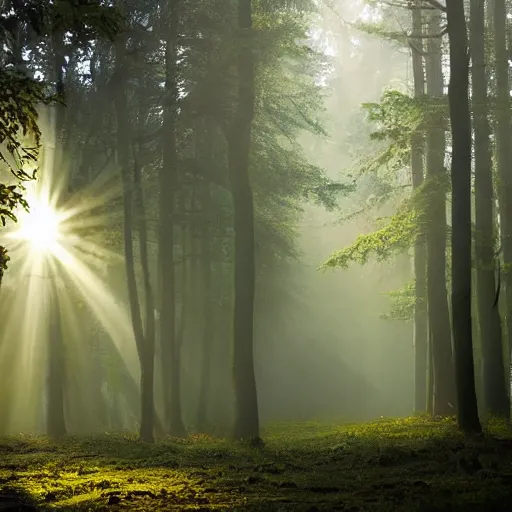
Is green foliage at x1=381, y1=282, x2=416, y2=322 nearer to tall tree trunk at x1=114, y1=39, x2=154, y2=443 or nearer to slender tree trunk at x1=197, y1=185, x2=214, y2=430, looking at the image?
slender tree trunk at x1=197, y1=185, x2=214, y2=430

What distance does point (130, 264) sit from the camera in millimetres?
15984

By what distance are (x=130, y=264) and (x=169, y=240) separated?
10.8 ft

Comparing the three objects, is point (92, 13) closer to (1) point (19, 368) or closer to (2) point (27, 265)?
(2) point (27, 265)

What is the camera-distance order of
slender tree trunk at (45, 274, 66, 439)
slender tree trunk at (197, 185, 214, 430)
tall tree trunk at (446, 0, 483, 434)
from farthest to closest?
slender tree trunk at (197, 185, 214, 430) → slender tree trunk at (45, 274, 66, 439) → tall tree trunk at (446, 0, 483, 434)

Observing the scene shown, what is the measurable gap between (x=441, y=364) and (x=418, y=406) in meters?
7.31

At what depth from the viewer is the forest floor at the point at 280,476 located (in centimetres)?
632

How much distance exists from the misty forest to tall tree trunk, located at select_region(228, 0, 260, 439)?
0.05 meters

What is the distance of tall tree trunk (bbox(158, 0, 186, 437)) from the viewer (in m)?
17.5

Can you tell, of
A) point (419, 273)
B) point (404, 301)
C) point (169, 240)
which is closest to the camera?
point (169, 240)

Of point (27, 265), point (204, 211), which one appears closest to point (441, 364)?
point (204, 211)

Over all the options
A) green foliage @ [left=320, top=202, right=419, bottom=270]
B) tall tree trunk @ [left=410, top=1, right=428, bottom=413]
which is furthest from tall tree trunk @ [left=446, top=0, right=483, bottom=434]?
tall tree trunk @ [left=410, top=1, right=428, bottom=413]

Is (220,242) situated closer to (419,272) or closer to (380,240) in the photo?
(419,272)

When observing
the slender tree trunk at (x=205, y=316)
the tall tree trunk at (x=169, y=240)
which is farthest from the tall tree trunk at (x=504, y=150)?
the slender tree trunk at (x=205, y=316)

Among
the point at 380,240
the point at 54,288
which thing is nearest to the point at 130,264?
the point at 54,288
